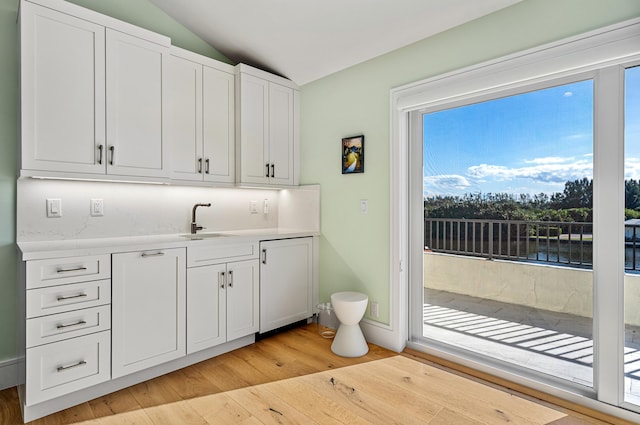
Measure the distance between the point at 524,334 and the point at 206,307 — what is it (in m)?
2.27

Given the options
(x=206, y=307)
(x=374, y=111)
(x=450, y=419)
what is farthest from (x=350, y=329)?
(x=374, y=111)

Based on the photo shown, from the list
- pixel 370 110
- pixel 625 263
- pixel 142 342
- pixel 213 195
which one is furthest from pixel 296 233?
pixel 625 263

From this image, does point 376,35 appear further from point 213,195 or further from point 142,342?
point 142,342

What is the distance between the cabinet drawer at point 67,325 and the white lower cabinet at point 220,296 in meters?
0.55

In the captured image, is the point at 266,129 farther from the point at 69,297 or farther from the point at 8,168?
the point at 69,297

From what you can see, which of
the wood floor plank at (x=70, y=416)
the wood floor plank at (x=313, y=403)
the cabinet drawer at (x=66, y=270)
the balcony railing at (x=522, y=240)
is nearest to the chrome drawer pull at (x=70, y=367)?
the wood floor plank at (x=70, y=416)

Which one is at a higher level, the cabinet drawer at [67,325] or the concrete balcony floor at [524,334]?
the cabinet drawer at [67,325]

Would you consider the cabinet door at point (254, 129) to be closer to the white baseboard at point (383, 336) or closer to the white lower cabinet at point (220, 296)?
the white lower cabinet at point (220, 296)

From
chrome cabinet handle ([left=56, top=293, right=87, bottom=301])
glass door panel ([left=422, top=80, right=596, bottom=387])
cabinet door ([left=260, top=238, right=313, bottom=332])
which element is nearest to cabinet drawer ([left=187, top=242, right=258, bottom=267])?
cabinet door ([left=260, top=238, right=313, bottom=332])

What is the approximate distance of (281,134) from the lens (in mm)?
3424

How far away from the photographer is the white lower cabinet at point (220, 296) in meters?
2.52

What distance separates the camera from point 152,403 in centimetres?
207

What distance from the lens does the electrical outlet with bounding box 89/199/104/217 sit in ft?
8.34

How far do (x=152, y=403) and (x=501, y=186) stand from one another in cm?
266
